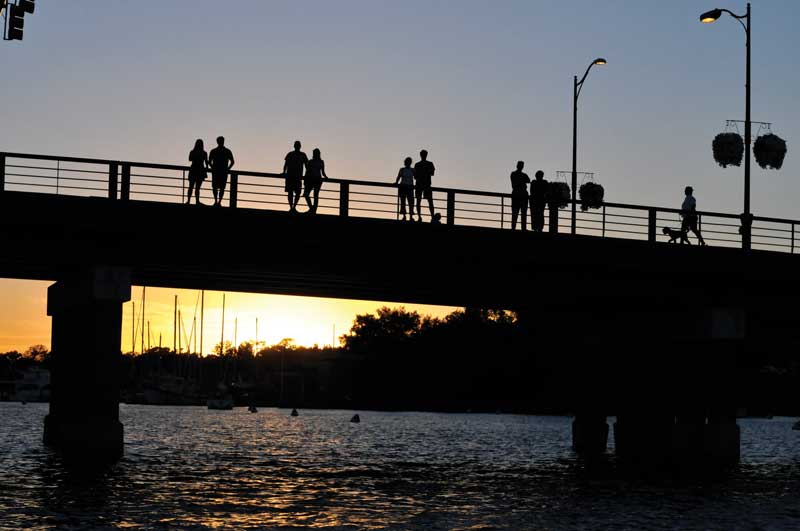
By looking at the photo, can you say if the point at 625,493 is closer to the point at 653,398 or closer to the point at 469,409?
the point at 653,398

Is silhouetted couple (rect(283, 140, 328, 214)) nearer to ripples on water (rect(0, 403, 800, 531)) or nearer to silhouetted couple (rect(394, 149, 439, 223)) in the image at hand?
silhouetted couple (rect(394, 149, 439, 223))

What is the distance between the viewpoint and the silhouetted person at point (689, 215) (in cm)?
4699

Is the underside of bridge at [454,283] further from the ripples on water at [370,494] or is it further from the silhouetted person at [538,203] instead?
the ripples on water at [370,494]

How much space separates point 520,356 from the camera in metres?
170

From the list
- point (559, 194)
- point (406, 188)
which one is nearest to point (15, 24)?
point (406, 188)

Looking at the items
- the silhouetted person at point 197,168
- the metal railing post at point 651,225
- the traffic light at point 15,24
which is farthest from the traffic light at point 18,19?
the metal railing post at point 651,225

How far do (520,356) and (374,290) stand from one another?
119 meters

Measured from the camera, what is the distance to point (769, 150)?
49.8 m

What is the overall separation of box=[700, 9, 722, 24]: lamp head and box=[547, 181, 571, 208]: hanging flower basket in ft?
26.1

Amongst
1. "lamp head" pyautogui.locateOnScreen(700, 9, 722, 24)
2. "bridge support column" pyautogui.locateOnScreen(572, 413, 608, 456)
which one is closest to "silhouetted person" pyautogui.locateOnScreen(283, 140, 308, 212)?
"lamp head" pyautogui.locateOnScreen(700, 9, 722, 24)

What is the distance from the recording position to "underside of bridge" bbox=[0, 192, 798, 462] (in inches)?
1594

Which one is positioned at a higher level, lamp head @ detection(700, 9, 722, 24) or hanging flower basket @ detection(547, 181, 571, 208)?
lamp head @ detection(700, 9, 722, 24)

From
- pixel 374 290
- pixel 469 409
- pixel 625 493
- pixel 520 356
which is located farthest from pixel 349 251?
pixel 469 409

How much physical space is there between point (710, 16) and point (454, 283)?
523 inches
